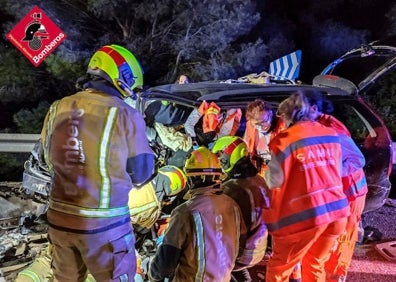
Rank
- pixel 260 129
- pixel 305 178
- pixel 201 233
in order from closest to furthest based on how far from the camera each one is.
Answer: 1. pixel 201 233
2. pixel 305 178
3. pixel 260 129

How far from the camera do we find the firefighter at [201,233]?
10.3 feet

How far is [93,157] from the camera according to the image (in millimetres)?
3021

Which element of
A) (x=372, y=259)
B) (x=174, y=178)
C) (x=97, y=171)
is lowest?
(x=372, y=259)

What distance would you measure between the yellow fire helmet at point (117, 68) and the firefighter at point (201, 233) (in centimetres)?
61

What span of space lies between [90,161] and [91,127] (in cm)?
19

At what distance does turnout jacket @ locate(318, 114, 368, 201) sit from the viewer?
409 centimetres

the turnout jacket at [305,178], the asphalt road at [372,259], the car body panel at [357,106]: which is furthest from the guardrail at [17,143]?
the turnout jacket at [305,178]

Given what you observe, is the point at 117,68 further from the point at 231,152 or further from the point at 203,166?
the point at 231,152

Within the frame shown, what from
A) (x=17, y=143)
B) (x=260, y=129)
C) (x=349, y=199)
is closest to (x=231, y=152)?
(x=349, y=199)

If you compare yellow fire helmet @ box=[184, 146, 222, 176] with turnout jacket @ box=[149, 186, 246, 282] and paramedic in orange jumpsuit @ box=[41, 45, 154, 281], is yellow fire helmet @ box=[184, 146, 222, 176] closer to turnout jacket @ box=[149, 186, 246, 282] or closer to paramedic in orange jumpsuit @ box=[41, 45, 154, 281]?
turnout jacket @ box=[149, 186, 246, 282]

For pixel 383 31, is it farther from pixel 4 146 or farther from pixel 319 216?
pixel 319 216

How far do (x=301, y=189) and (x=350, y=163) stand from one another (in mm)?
679

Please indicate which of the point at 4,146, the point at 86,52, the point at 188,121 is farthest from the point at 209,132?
the point at 86,52

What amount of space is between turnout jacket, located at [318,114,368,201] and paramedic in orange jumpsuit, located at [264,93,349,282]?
32 cm
